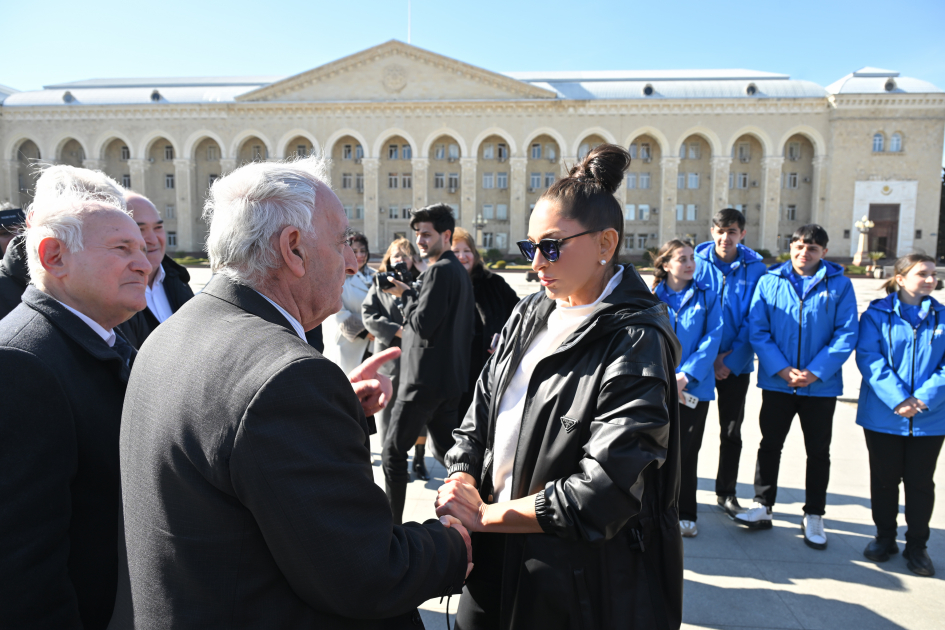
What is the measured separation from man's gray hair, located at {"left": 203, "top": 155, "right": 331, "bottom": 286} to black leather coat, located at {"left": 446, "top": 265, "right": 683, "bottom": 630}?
96 cm

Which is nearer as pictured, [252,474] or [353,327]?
[252,474]

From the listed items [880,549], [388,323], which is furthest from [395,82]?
[880,549]

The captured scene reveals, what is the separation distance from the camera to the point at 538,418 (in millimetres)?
1904

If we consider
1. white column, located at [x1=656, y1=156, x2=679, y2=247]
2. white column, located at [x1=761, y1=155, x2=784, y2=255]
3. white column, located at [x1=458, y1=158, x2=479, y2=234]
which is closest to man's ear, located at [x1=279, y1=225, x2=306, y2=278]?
white column, located at [x1=458, y1=158, x2=479, y2=234]

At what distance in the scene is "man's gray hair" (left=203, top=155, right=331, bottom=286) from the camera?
142 cm

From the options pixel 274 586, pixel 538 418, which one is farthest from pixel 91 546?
pixel 538 418

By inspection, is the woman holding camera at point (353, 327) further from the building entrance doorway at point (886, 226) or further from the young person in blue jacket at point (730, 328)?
the building entrance doorway at point (886, 226)

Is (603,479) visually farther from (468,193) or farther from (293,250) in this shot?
(468,193)

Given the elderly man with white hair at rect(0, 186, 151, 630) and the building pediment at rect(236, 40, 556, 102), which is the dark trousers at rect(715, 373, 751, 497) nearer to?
the elderly man with white hair at rect(0, 186, 151, 630)

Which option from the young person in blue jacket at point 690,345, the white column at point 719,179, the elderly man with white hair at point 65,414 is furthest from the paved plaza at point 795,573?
the white column at point 719,179

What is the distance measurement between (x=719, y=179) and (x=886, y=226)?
13187mm

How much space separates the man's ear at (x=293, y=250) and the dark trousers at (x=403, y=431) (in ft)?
8.35

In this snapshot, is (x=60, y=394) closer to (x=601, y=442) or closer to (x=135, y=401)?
(x=135, y=401)

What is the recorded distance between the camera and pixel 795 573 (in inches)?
145
